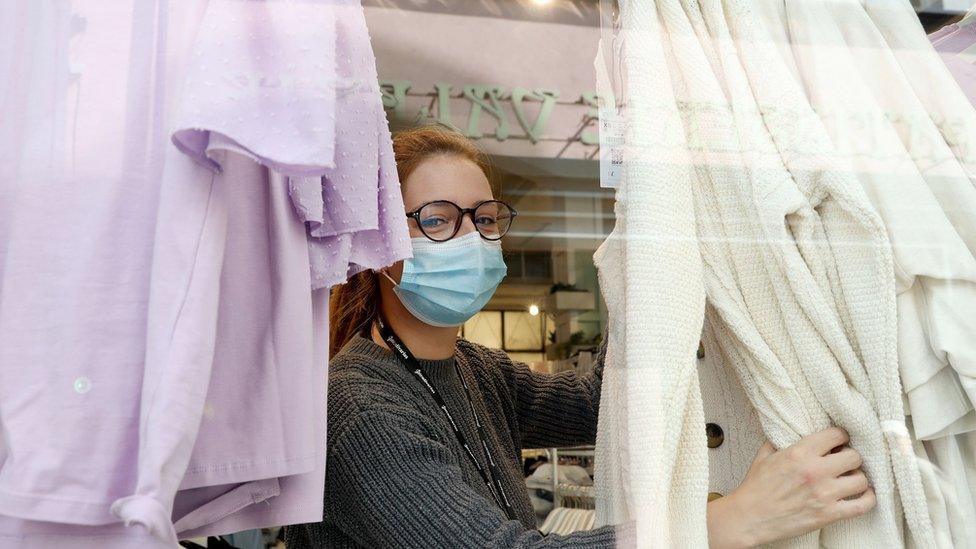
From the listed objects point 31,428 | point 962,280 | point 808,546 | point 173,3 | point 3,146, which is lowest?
point 808,546

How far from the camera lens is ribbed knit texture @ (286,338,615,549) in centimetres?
91

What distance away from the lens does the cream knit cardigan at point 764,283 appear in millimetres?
846

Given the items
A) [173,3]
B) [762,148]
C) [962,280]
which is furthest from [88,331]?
[962,280]

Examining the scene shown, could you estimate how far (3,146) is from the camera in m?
0.74

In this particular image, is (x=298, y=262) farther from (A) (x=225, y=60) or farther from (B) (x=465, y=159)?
(B) (x=465, y=159)

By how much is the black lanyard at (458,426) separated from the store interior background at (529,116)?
0.24 meters

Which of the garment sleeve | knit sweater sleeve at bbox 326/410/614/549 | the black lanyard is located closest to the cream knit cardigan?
knit sweater sleeve at bbox 326/410/614/549

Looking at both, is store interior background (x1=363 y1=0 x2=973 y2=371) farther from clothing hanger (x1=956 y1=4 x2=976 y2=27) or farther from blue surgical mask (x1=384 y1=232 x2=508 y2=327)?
blue surgical mask (x1=384 y1=232 x2=508 y2=327)

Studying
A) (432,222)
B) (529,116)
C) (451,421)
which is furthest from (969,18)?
(529,116)

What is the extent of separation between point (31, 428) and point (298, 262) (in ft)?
0.86

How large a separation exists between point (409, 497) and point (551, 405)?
0.58 metres

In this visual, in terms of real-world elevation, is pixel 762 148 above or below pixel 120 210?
above

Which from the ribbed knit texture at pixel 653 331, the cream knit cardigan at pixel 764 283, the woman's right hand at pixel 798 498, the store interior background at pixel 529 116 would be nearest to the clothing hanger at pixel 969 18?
the store interior background at pixel 529 116

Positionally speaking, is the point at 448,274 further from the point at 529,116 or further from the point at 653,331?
the point at 529,116
